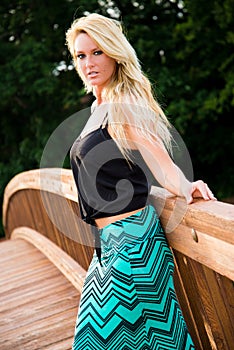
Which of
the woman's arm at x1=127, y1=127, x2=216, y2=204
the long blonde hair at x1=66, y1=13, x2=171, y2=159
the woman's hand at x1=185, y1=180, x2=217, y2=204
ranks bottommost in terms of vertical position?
the woman's hand at x1=185, y1=180, x2=217, y2=204

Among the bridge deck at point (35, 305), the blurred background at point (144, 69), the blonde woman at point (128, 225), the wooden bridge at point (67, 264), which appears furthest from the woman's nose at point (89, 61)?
the blurred background at point (144, 69)

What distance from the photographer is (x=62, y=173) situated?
3.46 m

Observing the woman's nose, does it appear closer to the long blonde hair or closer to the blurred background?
the long blonde hair

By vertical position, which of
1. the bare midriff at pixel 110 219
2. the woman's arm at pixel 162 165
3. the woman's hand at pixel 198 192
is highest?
the woman's arm at pixel 162 165

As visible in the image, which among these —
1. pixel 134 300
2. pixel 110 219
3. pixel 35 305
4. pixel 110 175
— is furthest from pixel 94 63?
pixel 35 305

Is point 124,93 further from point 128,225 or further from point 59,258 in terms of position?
point 59,258

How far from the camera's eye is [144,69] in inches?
421

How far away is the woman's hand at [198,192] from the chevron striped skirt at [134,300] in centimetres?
21

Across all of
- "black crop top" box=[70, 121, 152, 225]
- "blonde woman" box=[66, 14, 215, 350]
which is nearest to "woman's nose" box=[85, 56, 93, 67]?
"blonde woman" box=[66, 14, 215, 350]

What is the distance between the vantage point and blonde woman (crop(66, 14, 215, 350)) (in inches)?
72.1

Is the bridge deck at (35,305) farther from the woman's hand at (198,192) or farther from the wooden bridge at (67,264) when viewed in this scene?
the woman's hand at (198,192)

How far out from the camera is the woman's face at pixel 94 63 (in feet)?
6.78

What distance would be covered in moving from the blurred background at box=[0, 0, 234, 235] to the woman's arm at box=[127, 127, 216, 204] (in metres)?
8.28

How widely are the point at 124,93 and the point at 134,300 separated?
75cm
